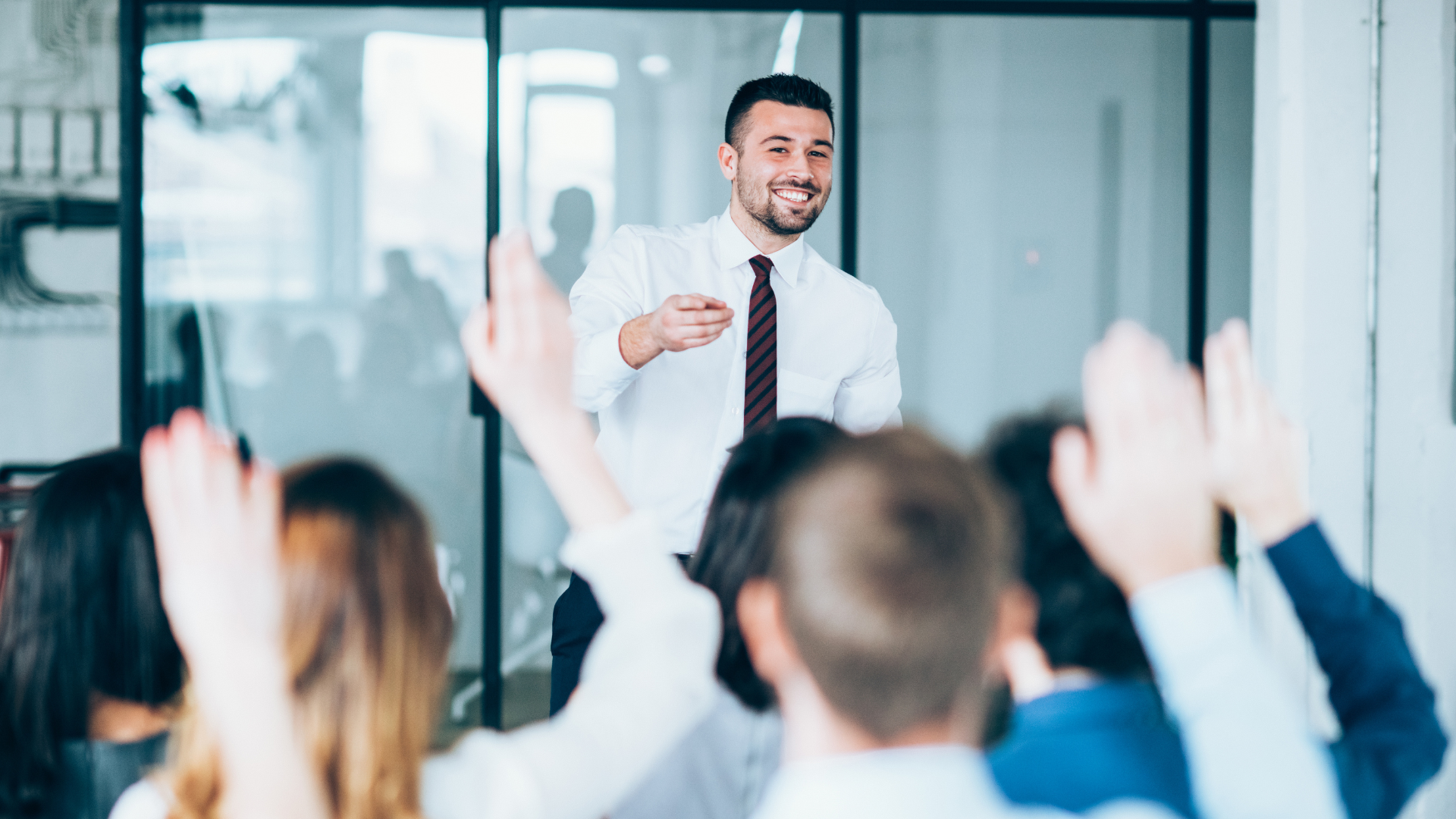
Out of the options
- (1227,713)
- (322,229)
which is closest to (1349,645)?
(1227,713)

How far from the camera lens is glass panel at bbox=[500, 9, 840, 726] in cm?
355

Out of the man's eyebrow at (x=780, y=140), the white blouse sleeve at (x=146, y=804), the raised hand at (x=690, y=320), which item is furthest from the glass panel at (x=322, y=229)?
the white blouse sleeve at (x=146, y=804)

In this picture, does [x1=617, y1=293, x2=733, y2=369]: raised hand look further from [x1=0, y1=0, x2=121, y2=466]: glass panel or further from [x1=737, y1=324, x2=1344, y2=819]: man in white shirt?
[x1=0, y1=0, x2=121, y2=466]: glass panel

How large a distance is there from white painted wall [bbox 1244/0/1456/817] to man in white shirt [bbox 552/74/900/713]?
1.11 m

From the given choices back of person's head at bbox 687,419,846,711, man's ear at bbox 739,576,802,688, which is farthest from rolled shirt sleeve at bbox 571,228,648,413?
man's ear at bbox 739,576,802,688

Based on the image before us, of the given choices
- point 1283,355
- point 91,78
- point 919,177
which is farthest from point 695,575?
point 91,78

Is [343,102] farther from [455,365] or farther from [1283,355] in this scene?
[1283,355]

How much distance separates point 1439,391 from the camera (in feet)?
9.00

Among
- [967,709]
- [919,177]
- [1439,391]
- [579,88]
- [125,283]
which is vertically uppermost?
[579,88]

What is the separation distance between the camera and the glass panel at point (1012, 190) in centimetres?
362

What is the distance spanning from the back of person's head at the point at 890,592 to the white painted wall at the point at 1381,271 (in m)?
2.26

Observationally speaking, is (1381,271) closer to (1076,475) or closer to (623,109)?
(623,109)

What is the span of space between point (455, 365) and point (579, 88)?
3.25 ft

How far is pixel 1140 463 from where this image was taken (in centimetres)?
83
